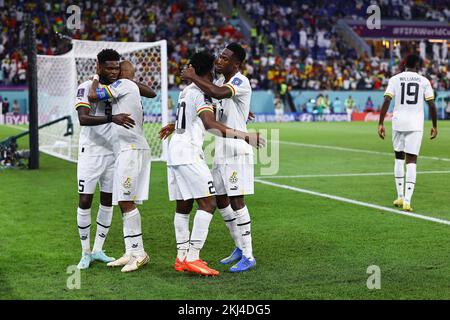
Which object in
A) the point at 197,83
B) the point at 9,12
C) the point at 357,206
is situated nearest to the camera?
the point at 197,83

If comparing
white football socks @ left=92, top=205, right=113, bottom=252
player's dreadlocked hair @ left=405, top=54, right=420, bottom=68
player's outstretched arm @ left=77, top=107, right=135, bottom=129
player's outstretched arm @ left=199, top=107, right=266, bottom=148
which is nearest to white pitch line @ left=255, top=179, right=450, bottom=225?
player's dreadlocked hair @ left=405, top=54, right=420, bottom=68

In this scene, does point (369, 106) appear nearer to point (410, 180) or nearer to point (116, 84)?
point (410, 180)

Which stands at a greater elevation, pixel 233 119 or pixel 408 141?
pixel 233 119

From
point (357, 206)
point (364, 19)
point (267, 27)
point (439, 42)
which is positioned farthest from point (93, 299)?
point (439, 42)

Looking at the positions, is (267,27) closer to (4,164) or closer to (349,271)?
(4,164)

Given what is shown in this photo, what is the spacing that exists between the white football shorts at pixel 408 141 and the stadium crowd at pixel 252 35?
28422mm

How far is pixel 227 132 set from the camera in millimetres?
6625

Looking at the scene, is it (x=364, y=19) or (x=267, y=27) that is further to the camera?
(x=364, y=19)

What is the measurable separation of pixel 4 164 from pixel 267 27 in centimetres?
3465

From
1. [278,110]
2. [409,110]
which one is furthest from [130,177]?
[278,110]

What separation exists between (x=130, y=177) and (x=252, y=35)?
1660 inches

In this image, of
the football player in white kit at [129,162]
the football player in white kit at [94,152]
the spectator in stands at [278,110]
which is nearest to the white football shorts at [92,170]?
the football player in white kit at [94,152]

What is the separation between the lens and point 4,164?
17.5 m

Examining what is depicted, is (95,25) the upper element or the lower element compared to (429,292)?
upper
